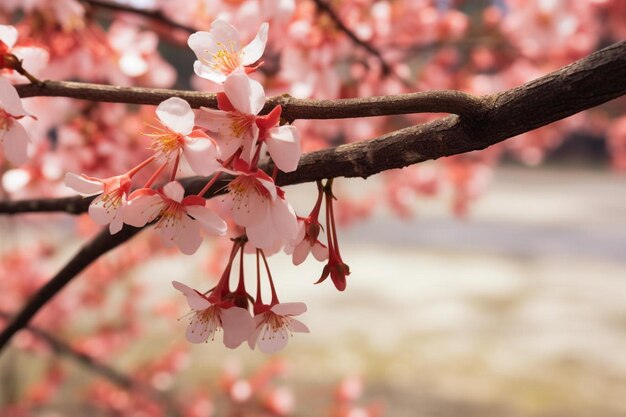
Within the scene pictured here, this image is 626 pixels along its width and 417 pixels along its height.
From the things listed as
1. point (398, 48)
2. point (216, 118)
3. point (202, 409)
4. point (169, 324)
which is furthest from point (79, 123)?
point (169, 324)

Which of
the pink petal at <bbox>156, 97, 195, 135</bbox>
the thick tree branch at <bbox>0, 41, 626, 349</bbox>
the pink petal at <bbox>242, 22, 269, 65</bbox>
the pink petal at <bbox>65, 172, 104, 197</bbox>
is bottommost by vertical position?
the pink petal at <bbox>65, 172, 104, 197</bbox>

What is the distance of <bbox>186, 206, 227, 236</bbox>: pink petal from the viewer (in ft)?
1.03

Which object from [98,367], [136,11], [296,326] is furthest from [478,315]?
[296,326]

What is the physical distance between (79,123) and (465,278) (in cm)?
236

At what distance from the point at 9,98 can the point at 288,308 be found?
0.17 metres

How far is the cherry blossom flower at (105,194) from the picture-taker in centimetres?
31

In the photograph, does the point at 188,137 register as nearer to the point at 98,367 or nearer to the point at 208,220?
the point at 208,220

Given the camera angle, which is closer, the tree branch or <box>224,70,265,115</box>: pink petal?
<box>224,70,265,115</box>: pink petal

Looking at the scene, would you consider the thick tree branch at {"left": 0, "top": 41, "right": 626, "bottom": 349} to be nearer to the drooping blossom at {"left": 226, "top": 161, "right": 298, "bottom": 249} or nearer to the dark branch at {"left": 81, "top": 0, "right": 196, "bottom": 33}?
the drooping blossom at {"left": 226, "top": 161, "right": 298, "bottom": 249}

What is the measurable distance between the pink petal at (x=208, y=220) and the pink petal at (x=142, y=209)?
0.02m

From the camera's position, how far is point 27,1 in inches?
32.5

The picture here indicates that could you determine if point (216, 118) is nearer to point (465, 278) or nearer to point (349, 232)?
point (465, 278)

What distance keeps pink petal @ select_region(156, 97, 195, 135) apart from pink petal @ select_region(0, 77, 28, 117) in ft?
0.28

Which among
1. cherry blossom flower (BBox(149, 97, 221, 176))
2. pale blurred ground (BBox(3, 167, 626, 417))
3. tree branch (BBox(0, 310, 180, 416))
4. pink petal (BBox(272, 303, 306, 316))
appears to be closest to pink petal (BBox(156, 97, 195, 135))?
cherry blossom flower (BBox(149, 97, 221, 176))
